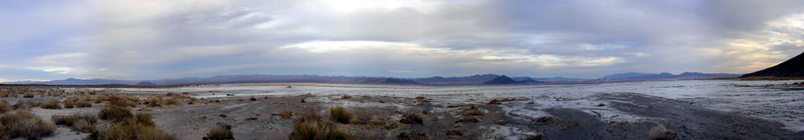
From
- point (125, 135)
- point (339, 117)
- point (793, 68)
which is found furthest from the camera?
point (793, 68)

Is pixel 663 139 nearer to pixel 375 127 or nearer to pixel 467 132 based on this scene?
pixel 467 132

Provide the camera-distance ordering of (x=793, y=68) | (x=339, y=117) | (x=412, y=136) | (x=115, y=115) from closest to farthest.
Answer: (x=412, y=136) < (x=115, y=115) < (x=339, y=117) < (x=793, y=68)

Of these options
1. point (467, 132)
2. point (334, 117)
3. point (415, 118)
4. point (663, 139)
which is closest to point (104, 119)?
point (334, 117)

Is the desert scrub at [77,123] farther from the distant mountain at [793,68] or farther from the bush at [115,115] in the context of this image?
the distant mountain at [793,68]

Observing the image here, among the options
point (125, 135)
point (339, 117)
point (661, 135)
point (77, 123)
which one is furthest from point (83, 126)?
point (661, 135)

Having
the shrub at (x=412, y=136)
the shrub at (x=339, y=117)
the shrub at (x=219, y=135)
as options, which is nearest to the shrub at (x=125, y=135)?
the shrub at (x=219, y=135)

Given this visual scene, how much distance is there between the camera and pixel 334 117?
11680 mm

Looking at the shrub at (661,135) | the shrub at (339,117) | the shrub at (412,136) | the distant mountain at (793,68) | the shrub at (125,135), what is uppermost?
the distant mountain at (793,68)

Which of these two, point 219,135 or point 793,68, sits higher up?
point 793,68

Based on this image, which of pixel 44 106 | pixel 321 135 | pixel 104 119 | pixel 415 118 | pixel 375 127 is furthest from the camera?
pixel 44 106

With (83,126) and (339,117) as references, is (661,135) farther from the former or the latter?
(83,126)

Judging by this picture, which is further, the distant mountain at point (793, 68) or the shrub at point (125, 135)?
the distant mountain at point (793, 68)

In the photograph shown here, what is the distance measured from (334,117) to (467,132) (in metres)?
4.19

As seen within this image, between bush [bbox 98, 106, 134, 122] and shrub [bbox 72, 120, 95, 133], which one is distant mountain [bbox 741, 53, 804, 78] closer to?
bush [bbox 98, 106, 134, 122]
